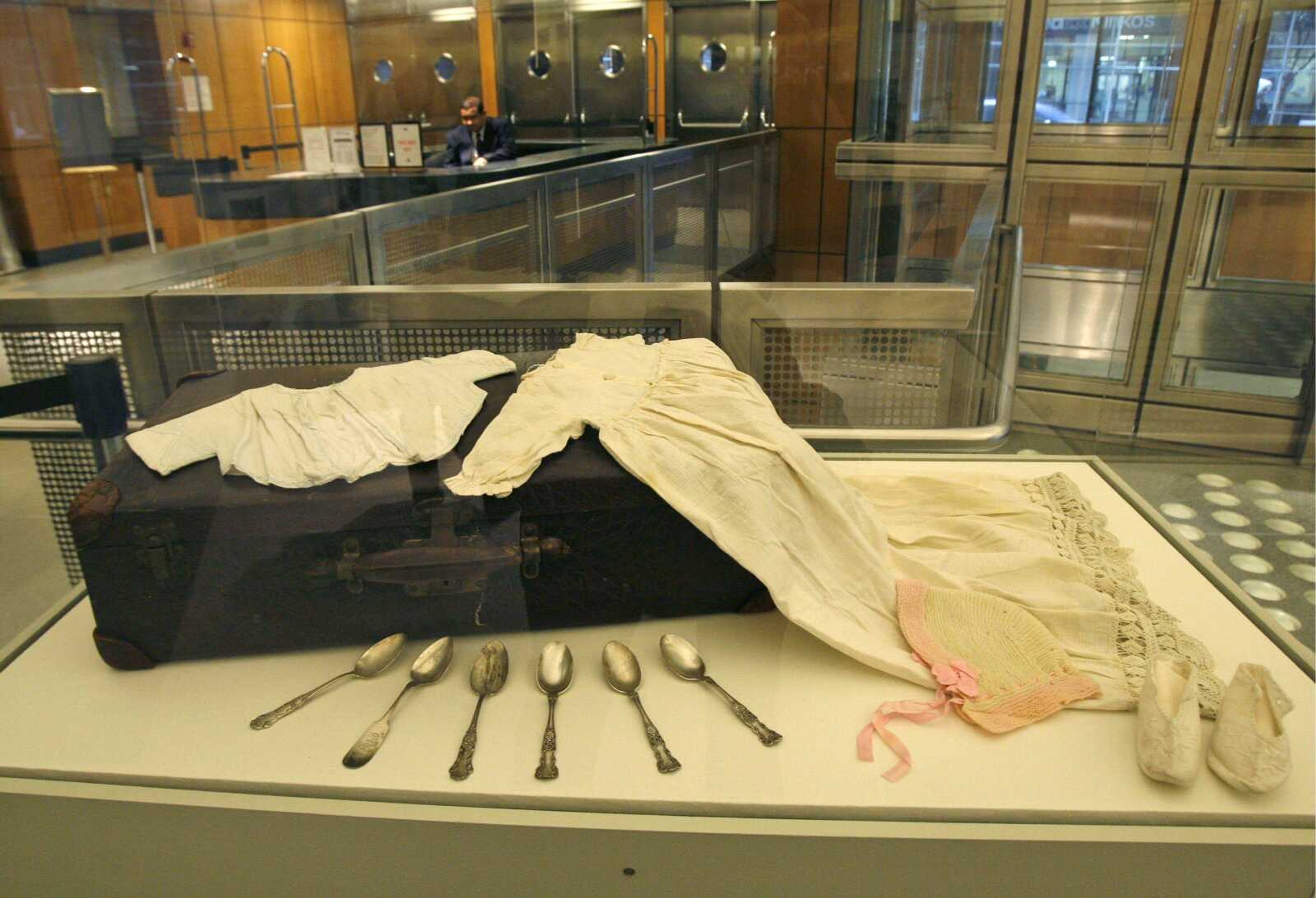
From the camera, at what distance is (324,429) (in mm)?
938

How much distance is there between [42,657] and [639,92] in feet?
4.48

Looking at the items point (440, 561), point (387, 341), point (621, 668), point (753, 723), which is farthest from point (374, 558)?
point (387, 341)

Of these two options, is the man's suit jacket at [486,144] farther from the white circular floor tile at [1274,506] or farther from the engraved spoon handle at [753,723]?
the white circular floor tile at [1274,506]

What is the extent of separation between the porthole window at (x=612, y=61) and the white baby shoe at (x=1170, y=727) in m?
1.36

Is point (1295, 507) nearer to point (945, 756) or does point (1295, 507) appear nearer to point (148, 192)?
point (945, 756)

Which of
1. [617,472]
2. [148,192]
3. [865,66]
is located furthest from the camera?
[148,192]

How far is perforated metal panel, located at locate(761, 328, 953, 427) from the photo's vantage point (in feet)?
4.84

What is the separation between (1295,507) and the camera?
1673 mm

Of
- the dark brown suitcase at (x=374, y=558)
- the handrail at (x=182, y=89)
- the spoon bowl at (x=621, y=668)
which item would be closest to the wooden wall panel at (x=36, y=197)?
the handrail at (x=182, y=89)

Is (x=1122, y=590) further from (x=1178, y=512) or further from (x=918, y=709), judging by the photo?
(x=1178, y=512)

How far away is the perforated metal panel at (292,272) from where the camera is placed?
151 cm

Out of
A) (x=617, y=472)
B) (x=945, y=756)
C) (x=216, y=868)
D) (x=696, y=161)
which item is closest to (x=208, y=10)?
(x=696, y=161)

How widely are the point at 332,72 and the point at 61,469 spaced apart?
2.61 ft

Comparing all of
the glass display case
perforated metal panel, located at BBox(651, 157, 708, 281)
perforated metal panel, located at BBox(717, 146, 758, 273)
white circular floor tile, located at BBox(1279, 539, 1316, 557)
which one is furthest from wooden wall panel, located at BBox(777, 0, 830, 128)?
white circular floor tile, located at BBox(1279, 539, 1316, 557)
